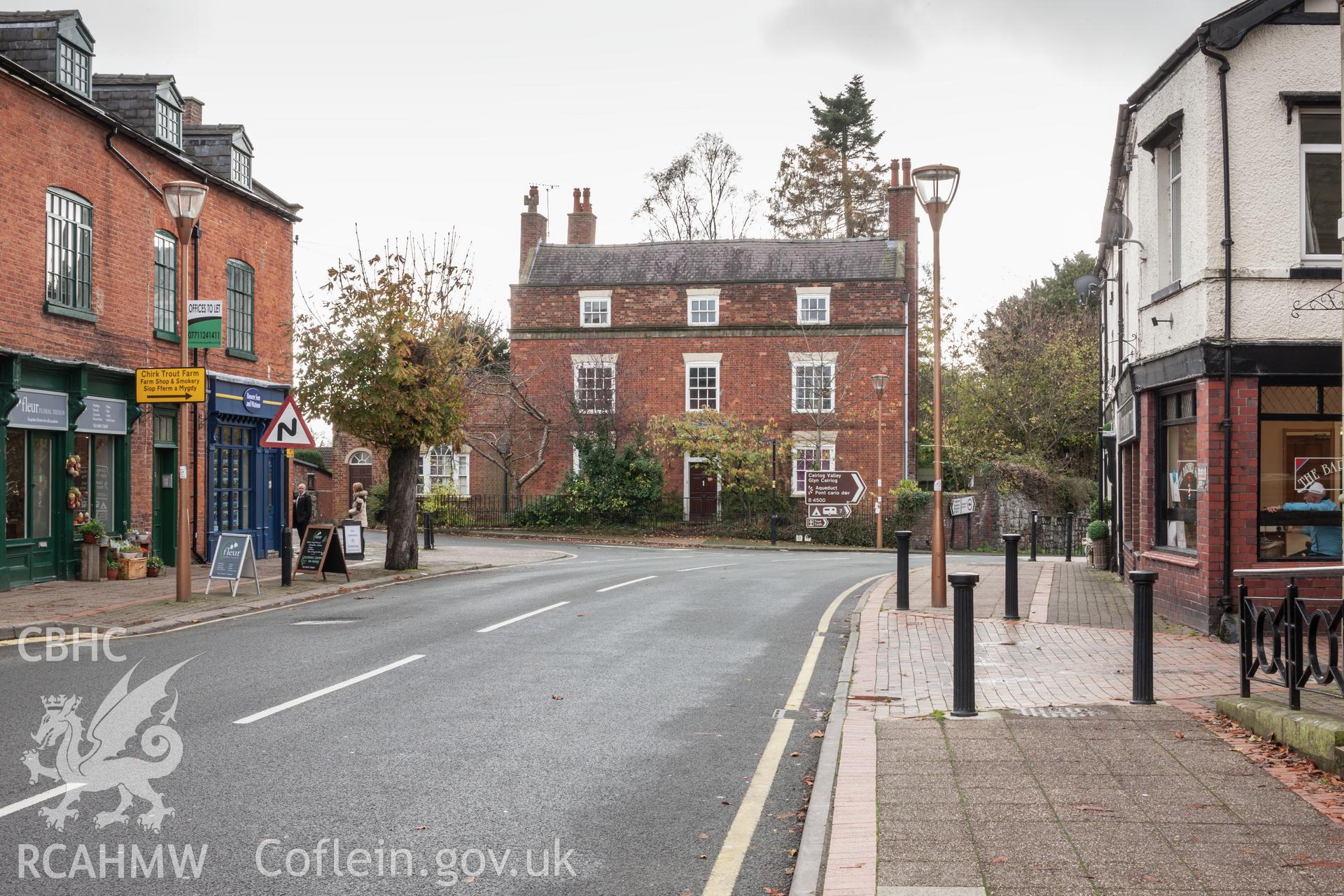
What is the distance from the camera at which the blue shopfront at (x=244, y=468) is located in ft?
77.6

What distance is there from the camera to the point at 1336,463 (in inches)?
502

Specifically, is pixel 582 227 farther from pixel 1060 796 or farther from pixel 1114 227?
pixel 1060 796

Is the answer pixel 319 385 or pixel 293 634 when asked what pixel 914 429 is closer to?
pixel 319 385

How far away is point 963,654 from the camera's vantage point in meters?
8.57

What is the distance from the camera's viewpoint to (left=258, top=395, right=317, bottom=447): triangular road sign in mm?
19078

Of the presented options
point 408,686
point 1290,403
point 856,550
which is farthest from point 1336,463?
point 856,550

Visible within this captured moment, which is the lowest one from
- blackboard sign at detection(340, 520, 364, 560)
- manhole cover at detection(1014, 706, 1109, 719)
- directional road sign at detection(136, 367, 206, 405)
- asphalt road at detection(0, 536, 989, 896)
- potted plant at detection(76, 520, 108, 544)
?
asphalt road at detection(0, 536, 989, 896)

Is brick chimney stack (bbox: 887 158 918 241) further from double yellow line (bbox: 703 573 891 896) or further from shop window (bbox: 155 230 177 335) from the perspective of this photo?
double yellow line (bbox: 703 573 891 896)

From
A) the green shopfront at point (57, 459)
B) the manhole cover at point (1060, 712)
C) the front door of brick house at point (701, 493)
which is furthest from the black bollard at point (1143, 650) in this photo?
the front door of brick house at point (701, 493)

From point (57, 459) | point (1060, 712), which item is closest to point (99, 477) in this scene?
point (57, 459)

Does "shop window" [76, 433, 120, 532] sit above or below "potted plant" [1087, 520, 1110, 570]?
above

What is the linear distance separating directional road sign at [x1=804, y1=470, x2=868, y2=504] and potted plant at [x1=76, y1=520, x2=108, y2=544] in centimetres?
2269

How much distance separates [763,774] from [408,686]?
377 centimetres

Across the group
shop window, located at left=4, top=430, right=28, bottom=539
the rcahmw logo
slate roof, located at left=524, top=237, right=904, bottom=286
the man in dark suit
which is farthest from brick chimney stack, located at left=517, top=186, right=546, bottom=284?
the rcahmw logo
